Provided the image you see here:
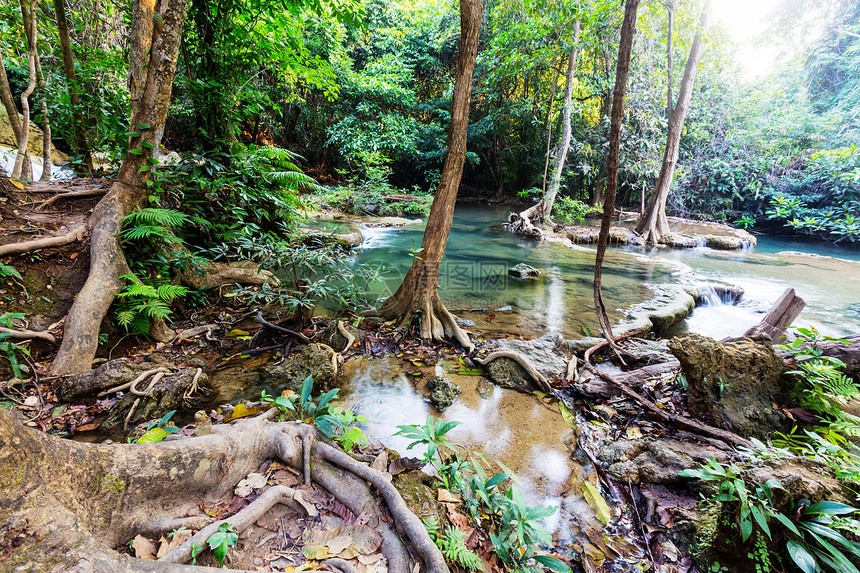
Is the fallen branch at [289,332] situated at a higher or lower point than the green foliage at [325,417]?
lower

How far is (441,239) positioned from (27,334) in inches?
167

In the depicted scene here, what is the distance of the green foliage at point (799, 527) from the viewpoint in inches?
61.7

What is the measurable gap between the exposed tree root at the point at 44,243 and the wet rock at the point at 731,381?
652 centimetres

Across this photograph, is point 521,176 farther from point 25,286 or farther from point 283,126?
point 25,286

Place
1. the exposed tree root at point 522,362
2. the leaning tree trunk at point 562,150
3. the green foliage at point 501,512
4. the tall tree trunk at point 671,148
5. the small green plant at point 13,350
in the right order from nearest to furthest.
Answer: the green foliage at point 501,512
the small green plant at point 13,350
the exposed tree root at point 522,362
the tall tree trunk at point 671,148
the leaning tree trunk at point 562,150

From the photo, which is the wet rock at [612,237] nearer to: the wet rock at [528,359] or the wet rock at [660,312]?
the wet rock at [660,312]

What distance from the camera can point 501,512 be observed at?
2012 mm

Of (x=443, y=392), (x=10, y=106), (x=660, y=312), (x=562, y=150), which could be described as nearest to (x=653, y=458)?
(x=443, y=392)

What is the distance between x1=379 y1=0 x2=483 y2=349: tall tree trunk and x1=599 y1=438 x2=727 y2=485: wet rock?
2.09 m

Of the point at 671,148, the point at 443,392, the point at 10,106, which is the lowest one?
the point at 443,392

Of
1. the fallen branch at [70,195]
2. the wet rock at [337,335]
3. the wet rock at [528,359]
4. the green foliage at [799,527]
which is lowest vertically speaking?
the wet rock at [528,359]

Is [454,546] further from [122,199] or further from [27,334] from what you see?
[122,199]

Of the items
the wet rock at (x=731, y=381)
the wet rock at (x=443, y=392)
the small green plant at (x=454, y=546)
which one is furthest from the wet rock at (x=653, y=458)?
the small green plant at (x=454, y=546)

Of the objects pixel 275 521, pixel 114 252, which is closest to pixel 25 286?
pixel 114 252
